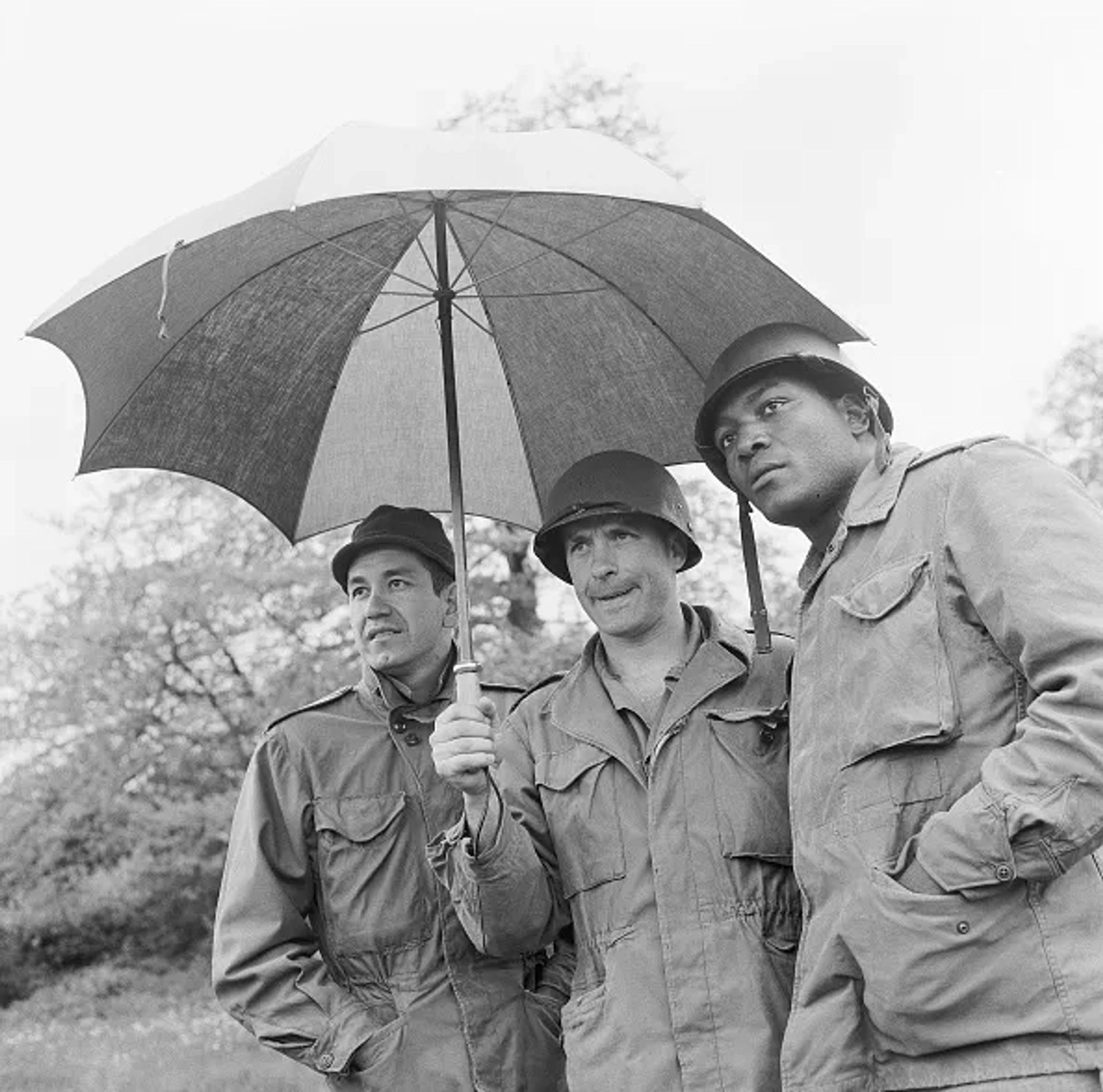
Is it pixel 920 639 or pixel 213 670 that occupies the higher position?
pixel 920 639

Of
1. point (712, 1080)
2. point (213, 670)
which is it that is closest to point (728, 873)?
point (712, 1080)

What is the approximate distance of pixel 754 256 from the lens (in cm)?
354

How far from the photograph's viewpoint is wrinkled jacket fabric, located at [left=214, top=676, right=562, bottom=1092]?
3736mm

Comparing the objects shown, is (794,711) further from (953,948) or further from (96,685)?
(96,685)

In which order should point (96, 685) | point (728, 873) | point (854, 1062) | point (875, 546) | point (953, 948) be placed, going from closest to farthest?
point (953, 948) → point (854, 1062) → point (875, 546) → point (728, 873) → point (96, 685)

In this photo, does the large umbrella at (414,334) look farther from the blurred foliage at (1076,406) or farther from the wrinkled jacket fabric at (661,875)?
the blurred foliage at (1076,406)

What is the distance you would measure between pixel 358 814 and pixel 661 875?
38.0 inches

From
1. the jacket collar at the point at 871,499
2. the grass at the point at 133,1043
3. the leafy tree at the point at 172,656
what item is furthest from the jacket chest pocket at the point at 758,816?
the leafy tree at the point at 172,656

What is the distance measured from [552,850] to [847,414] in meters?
1.26

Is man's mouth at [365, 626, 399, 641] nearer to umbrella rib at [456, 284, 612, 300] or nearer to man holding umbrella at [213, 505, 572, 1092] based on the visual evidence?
man holding umbrella at [213, 505, 572, 1092]

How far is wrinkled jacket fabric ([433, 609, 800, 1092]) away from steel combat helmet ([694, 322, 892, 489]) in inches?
26.6

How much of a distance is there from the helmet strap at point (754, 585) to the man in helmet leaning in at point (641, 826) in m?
0.04

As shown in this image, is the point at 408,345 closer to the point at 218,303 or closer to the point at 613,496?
the point at 218,303

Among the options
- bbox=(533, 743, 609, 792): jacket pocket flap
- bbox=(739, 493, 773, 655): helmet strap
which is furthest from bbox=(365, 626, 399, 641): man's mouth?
bbox=(739, 493, 773, 655): helmet strap
